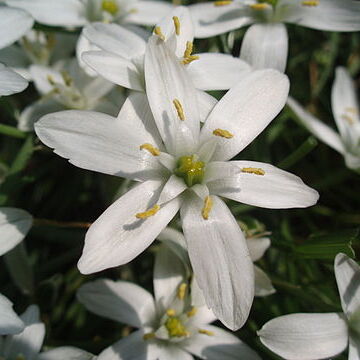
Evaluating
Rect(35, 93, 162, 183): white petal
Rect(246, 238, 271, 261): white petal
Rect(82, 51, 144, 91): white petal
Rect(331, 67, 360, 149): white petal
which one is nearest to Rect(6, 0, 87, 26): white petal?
Rect(82, 51, 144, 91): white petal

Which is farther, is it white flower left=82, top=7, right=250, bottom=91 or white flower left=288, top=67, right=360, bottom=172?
white flower left=288, top=67, right=360, bottom=172

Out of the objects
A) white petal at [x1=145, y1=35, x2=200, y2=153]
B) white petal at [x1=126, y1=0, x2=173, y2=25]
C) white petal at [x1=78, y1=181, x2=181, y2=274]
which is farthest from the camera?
white petal at [x1=126, y1=0, x2=173, y2=25]

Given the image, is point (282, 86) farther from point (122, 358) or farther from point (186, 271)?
point (122, 358)

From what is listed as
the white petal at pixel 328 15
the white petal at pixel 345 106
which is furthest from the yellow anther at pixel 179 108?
the white petal at pixel 345 106

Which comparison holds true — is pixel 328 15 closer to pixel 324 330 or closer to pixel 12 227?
pixel 324 330

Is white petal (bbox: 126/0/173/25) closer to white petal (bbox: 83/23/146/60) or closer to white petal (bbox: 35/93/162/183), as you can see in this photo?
white petal (bbox: 83/23/146/60)

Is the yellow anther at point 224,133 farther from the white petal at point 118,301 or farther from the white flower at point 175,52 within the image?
the white petal at point 118,301
